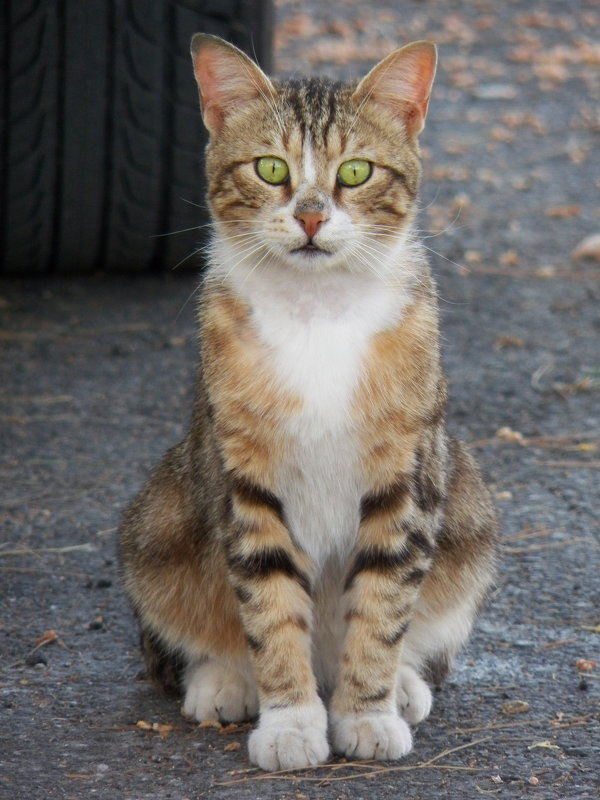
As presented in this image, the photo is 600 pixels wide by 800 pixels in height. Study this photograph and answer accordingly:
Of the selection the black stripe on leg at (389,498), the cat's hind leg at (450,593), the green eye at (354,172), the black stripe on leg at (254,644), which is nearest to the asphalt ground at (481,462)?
the cat's hind leg at (450,593)

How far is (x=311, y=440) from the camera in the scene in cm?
300

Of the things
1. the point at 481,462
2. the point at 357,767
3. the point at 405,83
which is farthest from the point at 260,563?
the point at 481,462

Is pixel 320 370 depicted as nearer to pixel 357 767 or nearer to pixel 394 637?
pixel 394 637

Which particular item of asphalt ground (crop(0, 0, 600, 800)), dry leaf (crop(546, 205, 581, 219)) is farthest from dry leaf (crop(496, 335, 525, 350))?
dry leaf (crop(546, 205, 581, 219))

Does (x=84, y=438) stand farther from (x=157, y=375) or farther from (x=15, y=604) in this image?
(x=15, y=604)

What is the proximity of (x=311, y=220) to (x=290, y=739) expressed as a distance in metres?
1.17

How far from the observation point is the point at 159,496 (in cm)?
347

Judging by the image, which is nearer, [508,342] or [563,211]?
[508,342]

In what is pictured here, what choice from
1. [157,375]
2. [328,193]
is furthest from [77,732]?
[157,375]

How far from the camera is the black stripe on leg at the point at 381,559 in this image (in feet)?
9.99

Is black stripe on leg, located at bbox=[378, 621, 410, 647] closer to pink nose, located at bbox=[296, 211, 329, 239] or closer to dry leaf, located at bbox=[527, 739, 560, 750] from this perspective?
dry leaf, located at bbox=[527, 739, 560, 750]

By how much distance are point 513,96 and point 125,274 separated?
4167mm

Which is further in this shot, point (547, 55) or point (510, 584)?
point (547, 55)

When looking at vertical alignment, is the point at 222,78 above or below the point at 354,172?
above
